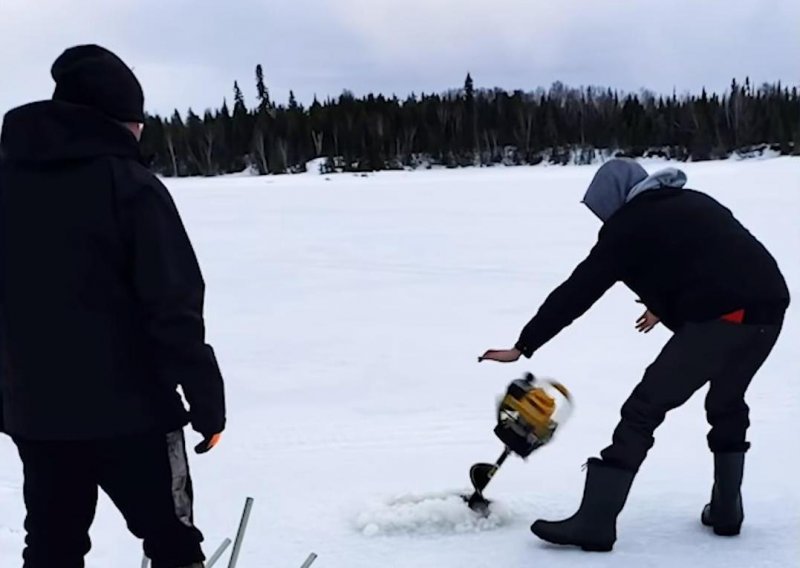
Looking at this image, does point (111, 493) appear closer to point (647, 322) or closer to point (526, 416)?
point (526, 416)

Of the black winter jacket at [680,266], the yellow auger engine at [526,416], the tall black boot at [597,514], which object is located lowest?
the tall black boot at [597,514]

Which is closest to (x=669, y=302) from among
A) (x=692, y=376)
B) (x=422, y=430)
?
(x=692, y=376)

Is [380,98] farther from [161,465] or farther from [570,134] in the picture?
[161,465]

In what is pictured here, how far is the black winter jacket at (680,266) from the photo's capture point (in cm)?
271

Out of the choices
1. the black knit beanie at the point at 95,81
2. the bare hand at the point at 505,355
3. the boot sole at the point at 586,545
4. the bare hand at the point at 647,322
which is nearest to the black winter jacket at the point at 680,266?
the bare hand at the point at 505,355

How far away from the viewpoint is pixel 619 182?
2855 millimetres

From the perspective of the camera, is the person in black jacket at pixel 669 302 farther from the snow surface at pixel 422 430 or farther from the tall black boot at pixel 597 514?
the snow surface at pixel 422 430

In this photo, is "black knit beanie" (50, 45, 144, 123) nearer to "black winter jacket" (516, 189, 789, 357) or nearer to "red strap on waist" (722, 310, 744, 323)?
"black winter jacket" (516, 189, 789, 357)

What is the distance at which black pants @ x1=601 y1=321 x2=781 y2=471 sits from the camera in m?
2.73

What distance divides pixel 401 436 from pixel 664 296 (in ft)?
6.26

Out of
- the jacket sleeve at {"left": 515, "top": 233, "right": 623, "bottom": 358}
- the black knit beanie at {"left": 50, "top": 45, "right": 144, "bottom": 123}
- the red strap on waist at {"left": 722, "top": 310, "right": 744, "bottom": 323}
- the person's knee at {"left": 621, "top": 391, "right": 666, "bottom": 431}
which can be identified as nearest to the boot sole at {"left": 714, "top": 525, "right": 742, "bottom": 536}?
the person's knee at {"left": 621, "top": 391, "right": 666, "bottom": 431}

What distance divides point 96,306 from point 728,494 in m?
2.23

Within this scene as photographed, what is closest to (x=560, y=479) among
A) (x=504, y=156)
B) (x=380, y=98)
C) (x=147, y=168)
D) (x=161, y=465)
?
(x=161, y=465)

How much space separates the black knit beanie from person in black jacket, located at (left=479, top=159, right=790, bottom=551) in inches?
58.3
